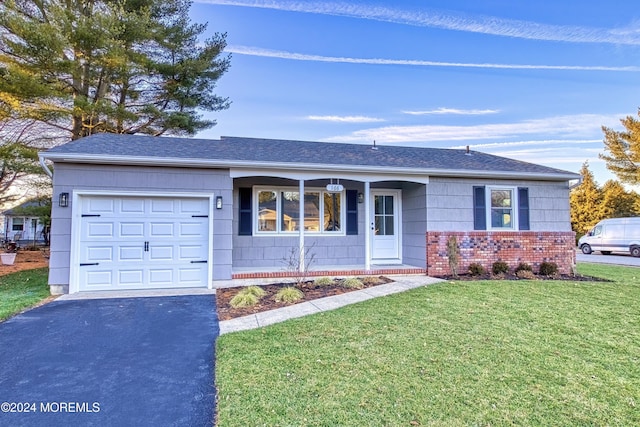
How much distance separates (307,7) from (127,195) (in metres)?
8.40

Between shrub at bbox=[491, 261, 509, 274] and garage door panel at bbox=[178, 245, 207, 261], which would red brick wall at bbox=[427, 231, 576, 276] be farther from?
garage door panel at bbox=[178, 245, 207, 261]

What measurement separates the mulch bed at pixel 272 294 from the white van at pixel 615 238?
16.0m

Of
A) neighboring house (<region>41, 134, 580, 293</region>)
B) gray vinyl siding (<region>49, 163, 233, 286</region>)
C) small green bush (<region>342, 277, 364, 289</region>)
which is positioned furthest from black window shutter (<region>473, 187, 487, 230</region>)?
gray vinyl siding (<region>49, 163, 233, 286</region>)

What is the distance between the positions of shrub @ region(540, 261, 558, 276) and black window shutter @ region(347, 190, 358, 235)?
16.8 ft

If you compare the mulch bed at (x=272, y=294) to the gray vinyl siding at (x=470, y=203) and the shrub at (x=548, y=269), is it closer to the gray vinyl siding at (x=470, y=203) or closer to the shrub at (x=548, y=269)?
the gray vinyl siding at (x=470, y=203)

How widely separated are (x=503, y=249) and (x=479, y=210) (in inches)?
49.1

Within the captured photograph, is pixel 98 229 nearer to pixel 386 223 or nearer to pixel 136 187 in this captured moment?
pixel 136 187

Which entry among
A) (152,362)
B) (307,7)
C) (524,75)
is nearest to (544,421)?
(152,362)

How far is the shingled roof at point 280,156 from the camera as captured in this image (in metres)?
7.16

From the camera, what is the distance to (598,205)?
2370 cm

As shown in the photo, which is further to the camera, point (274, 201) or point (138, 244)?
point (274, 201)

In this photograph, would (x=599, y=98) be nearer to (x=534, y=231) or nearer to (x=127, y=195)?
(x=534, y=231)

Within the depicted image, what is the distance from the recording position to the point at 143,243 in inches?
287

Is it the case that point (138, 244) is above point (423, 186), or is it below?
below
